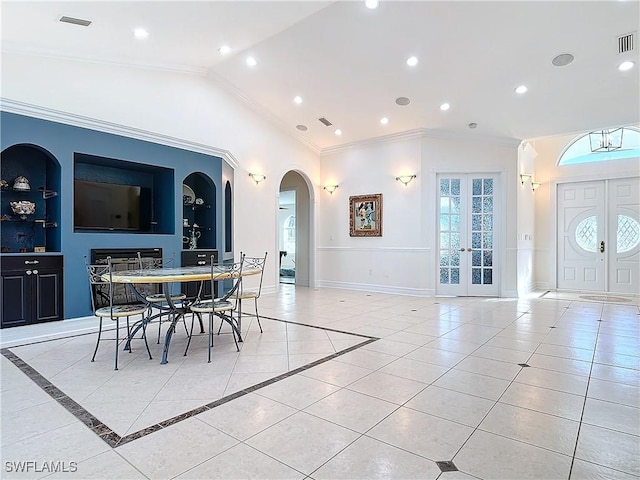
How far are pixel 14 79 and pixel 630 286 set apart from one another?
1100cm

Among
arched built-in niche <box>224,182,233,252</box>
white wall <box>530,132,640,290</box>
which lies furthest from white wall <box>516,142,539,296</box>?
arched built-in niche <box>224,182,233,252</box>

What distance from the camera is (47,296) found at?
4355 millimetres

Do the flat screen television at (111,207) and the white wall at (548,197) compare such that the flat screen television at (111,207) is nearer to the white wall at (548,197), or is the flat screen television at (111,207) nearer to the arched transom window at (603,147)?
the white wall at (548,197)

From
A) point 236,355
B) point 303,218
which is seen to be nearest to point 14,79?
point 236,355

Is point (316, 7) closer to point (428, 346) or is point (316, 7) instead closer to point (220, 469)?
point (428, 346)

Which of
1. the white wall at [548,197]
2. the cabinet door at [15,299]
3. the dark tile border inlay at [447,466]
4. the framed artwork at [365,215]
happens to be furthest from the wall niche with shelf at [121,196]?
the white wall at [548,197]

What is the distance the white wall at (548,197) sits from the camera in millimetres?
8438

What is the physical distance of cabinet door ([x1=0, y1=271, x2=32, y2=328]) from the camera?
4027 millimetres

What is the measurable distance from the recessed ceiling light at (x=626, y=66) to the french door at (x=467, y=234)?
2633 mm

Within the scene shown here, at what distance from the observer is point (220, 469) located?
5.82 ft

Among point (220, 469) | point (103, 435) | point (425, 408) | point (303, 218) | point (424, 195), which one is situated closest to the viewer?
point (220, 469)

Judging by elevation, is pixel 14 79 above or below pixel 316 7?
below

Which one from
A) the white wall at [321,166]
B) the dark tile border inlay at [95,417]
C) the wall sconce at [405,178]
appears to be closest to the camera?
the dark tile border inlay at [95,417]

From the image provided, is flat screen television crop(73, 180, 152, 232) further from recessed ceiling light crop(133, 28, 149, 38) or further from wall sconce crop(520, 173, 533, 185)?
wall sconce crop(520, 173, 533, 185)
